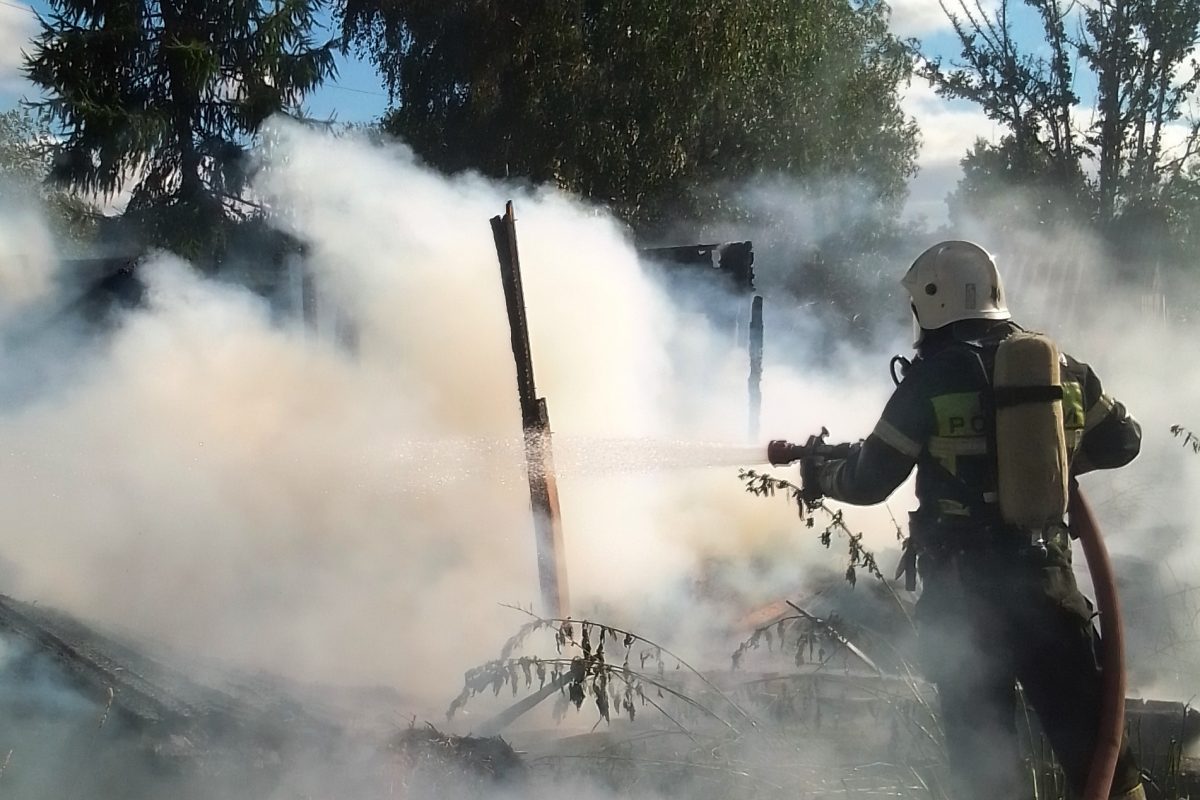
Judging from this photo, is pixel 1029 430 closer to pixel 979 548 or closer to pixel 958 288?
pixel 979 548

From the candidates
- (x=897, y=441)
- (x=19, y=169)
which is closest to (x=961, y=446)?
(x=897, y=441)

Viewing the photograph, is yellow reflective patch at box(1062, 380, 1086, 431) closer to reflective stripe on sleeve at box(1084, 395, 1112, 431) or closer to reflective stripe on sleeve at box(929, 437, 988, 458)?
reflective stripe on sleeve at box(1084, 395, 1112, 431)

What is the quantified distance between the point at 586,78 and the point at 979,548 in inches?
335

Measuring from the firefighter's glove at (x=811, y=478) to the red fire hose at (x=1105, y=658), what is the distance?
0.75 metres

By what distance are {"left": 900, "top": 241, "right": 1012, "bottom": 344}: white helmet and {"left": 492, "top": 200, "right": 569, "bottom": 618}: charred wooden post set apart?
2.08 meters

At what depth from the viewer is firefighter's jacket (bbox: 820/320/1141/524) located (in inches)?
115

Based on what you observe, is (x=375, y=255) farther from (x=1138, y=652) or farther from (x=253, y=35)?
(x=1138, y=652)

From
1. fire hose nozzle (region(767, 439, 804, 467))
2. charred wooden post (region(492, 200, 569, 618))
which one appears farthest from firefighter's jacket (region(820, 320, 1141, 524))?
A: charred wooden post (region(492, 200, 569, 618))

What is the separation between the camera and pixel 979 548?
2977mm

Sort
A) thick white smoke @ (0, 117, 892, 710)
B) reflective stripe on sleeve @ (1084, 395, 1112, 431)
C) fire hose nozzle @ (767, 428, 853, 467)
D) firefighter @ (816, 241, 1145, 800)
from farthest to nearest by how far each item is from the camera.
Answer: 1. thick white smoke @ (0, 117, 892, 710)
2. fire hose nozzle @ (767, 428, 853, 467)
3. reflective stripe on sleeve @ (1084, 395, 1112, 431)
4. firefighter @ (816, 241, 1145, 800)

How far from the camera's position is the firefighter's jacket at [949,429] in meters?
2.93

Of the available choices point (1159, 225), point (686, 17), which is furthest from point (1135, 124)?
point (686, 17)

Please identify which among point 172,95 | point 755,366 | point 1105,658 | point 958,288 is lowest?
point 1105,658

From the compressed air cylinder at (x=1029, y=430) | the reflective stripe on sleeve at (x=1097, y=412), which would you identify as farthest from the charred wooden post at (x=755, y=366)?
the compressed air cylinder at (x=1029, y=430)
